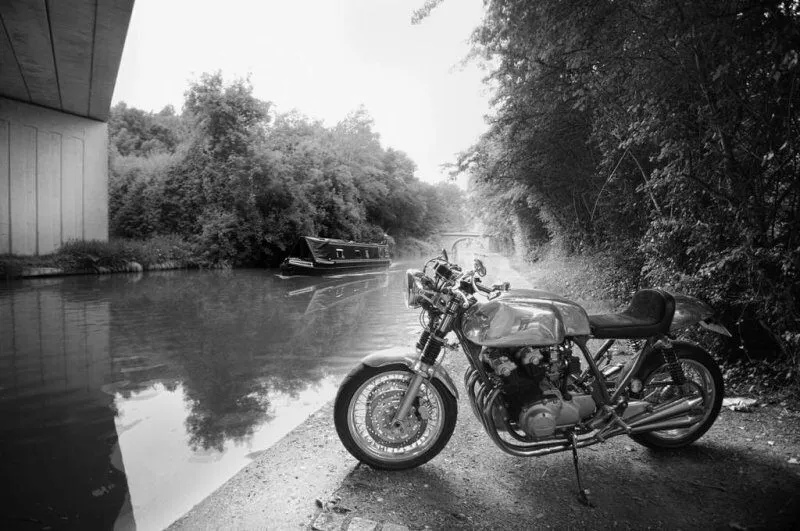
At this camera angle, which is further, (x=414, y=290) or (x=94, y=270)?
(x=94, y=270)

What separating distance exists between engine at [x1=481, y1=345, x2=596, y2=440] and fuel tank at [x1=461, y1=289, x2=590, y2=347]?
11 cm

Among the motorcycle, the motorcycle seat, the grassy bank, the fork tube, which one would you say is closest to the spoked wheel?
the motorcycle

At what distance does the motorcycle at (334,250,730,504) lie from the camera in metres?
2.43

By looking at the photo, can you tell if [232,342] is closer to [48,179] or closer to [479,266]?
[479,266]

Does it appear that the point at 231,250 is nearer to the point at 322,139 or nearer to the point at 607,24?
the point at 322,139

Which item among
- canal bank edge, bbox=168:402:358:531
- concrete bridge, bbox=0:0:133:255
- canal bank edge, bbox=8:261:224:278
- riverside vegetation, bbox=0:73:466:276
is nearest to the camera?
canal bank edge, bbox=168:402:358:531

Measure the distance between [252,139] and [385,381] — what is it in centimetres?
2136

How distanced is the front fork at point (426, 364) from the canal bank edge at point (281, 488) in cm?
46

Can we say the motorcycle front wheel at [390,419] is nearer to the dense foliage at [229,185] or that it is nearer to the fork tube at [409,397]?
the fork tube at [409,397]

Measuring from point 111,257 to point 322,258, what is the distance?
744cm

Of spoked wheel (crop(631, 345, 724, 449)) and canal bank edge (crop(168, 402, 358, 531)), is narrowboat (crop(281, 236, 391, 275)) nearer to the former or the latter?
canal bank edge (crop(168, 402, 358, 531))

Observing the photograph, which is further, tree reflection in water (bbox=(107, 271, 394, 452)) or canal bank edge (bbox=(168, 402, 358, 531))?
tree reflection in water (bbox=(107, 271, 394, 452))

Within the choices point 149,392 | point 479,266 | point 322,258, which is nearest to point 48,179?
point 322,258

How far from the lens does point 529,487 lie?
8.07 ft
